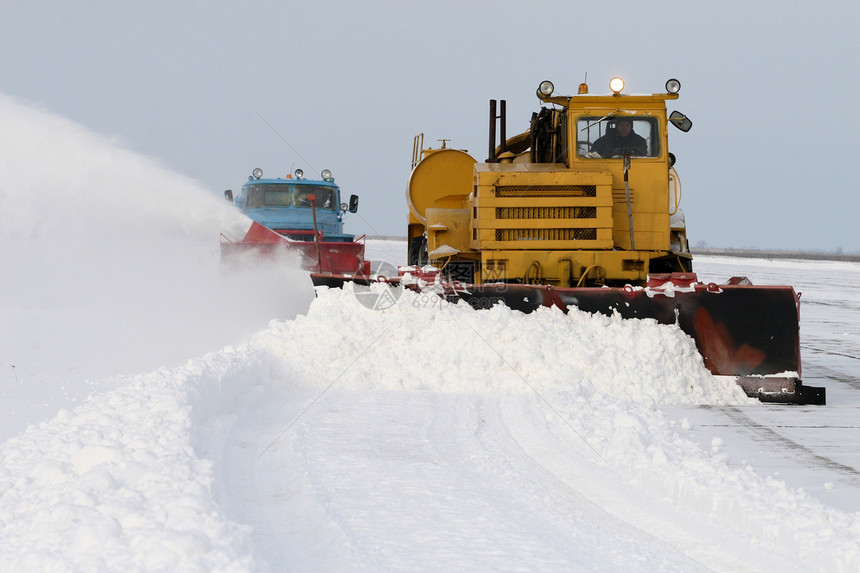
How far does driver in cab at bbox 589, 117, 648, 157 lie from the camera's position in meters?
9.16

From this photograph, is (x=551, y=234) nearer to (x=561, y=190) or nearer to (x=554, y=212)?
(x=554, y=212)

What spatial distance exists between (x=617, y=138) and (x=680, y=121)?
0.70 metres

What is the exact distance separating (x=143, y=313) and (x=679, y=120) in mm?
7799

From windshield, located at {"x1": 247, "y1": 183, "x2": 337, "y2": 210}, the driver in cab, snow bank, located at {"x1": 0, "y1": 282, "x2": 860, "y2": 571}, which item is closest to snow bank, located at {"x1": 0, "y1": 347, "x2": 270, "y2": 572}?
snow bank, located at {"x1": 0, "y1": 282, "x2": 860, "y2": 571}

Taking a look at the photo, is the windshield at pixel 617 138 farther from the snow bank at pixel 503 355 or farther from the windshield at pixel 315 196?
the windshield at pixel 315 196

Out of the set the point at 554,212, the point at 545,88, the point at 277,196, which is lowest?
the point at 554,212

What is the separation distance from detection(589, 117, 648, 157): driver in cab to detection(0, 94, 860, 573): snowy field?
93.1 inches

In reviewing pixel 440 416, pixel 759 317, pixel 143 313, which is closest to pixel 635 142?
pixel 759 317

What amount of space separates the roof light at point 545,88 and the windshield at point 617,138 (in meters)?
0.44

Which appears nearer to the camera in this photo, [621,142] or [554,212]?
[554,212]

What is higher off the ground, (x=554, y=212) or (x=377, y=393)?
(x=554, y=212)

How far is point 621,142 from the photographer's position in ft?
30.1

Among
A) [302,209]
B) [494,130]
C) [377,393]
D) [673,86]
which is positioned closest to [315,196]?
[302,209]

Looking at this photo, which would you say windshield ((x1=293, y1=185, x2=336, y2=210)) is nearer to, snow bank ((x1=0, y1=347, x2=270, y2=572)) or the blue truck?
the blue truck
